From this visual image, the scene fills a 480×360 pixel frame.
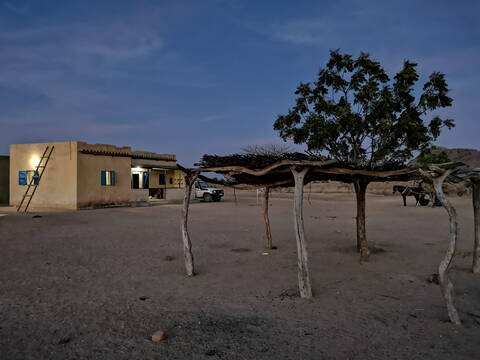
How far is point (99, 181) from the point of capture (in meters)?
23.1

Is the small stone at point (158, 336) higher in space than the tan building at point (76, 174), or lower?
lower

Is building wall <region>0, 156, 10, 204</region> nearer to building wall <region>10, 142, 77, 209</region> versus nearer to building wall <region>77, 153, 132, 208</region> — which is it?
building wall <region>10, 142, 77, 209</region>

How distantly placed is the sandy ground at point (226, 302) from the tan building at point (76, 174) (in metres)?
10.8

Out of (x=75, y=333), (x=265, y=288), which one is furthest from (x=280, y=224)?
(x=75, y=333)

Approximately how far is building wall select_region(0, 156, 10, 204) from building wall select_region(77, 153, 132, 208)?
29.4ft

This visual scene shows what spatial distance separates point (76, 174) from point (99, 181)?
5.96 feet

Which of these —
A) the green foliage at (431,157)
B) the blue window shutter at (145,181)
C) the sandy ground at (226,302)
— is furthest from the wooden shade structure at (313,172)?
the blue window shutter at (145,181)

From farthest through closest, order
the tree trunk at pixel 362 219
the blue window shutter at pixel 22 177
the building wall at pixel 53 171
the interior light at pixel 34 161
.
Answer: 1. the blue window shutter at pixel 22 177
2. the interior light at pixel 34 161
3. the building wall at pixel 53 171
4. the tree trunk at pixel 362 219

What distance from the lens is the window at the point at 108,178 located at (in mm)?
23352

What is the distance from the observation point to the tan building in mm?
21891

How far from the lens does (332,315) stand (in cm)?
548

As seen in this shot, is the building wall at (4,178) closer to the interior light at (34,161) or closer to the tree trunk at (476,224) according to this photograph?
the interior light at (34,161)

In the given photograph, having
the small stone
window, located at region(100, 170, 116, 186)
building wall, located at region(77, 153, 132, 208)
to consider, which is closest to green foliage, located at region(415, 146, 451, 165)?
the small stone

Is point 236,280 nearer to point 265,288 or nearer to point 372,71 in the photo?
point 265,288
